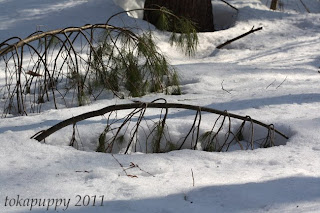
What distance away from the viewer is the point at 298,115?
2879 mm

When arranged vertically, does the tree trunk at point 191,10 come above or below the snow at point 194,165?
above

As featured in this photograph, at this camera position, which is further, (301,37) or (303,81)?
(301,37)

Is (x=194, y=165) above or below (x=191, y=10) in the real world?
below

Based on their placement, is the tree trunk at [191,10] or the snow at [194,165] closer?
the snow at [194,165]

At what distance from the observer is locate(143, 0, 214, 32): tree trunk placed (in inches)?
210

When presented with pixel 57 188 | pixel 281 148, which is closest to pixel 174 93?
pixel 281 148

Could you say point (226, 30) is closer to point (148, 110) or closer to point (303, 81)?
point (303, 81)

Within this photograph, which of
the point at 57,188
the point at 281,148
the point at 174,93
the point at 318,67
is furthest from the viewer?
the point at 318,67

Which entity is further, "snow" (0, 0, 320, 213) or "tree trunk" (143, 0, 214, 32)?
"tree trunk" (143, 0, 214, 32)

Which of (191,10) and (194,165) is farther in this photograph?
(191,10)

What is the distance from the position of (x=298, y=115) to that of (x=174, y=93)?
39.1 inches

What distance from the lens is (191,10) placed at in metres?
5.41

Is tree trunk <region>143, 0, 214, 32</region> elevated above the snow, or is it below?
above

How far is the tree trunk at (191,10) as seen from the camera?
5.32 metres
